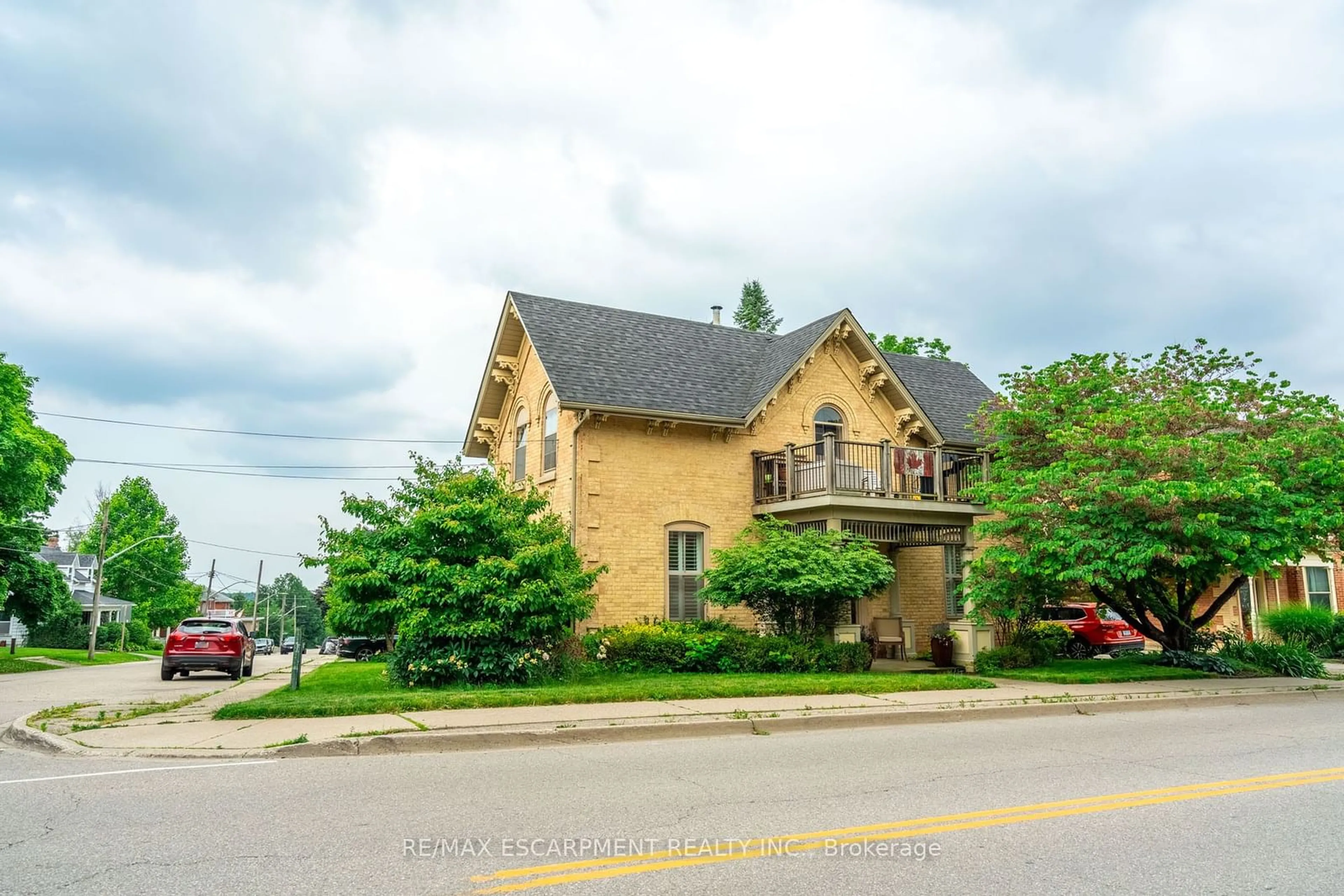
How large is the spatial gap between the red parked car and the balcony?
250 inches

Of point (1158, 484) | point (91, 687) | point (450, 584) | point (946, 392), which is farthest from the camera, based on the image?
point (946, 392)

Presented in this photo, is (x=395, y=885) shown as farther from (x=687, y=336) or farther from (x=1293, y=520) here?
(x=687, y=336)

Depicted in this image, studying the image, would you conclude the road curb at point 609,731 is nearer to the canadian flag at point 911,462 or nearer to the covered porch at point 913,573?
the covered porch at point 913,573

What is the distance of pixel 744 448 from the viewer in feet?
70.2

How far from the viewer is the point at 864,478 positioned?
20.4 meters

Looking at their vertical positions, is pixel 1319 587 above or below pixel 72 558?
below

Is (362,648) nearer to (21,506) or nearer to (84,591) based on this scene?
(21,506)

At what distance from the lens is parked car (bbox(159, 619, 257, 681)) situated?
21938 mm

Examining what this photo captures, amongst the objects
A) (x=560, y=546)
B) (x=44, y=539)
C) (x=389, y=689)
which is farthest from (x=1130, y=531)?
(x=44, y=539)

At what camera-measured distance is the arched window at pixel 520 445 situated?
22984 mm

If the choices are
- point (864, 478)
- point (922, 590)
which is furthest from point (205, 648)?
point (922, 590)

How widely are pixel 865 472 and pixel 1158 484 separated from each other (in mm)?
5990

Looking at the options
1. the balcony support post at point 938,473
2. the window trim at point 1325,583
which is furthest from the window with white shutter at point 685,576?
the window trim at point 1325,583

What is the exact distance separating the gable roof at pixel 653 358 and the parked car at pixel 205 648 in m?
10.4
